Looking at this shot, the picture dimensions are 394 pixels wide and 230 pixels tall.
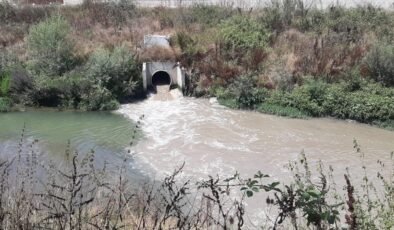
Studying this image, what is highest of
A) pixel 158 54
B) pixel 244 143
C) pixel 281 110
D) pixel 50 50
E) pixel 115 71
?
pixel 50 50

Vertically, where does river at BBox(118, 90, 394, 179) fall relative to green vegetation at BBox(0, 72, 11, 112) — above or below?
below

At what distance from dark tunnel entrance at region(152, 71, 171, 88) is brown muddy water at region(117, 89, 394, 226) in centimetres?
237

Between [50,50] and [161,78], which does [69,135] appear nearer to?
[50,50]

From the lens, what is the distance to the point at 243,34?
21.7 m

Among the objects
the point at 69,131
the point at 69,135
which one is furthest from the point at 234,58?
the point at 69,135

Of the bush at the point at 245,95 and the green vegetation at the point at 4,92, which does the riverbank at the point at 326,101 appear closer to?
the bush at the point at 245,95

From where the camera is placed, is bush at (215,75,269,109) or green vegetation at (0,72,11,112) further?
bush at (215,75,269,109)

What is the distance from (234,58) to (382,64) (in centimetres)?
612

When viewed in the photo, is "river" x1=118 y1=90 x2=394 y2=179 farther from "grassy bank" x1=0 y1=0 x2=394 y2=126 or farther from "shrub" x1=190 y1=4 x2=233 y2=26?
"shrub" x1=190 y1=4 x2=233 y2=26

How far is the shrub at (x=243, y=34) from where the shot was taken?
2109 centimetres

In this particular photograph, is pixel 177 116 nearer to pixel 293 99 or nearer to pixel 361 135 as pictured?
pixel 293 99

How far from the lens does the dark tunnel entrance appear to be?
68.4 ft

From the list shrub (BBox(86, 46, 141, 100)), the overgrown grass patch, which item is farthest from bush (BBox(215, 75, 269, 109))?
shrub (BBox(86, 46, 141, 100))

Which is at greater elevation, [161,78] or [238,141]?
[161,78]
